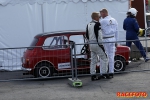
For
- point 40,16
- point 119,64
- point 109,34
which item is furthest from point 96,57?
point 40,16

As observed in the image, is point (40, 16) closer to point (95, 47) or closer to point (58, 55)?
point (58, 55)

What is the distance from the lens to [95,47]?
1150cm

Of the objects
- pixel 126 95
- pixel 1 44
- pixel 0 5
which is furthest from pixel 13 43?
pixel 126 95

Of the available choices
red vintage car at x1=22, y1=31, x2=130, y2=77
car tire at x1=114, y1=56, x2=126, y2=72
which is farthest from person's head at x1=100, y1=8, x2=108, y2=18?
car tire at x1=114, y1=56, x2=126, y2=72

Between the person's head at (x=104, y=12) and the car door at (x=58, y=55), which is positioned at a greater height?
the person's head at (x=104, y=12)

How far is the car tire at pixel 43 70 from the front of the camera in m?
12.5

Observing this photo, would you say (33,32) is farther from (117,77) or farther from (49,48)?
(117,77)

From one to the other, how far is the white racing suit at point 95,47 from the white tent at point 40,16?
11.6ft

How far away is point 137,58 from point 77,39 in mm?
2182

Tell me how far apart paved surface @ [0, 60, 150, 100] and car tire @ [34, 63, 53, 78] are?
177mm

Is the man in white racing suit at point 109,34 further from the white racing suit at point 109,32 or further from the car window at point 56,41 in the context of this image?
the car window at point 56,41

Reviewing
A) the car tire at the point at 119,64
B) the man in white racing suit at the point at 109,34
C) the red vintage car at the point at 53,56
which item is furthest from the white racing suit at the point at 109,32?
the car tire at the point at 119,64

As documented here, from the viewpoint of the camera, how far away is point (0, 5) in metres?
14.7

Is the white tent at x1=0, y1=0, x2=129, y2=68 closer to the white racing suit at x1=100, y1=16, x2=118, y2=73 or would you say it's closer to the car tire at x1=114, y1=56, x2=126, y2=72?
the car tire at x1=114, y1=56, x2=126, y2=72
